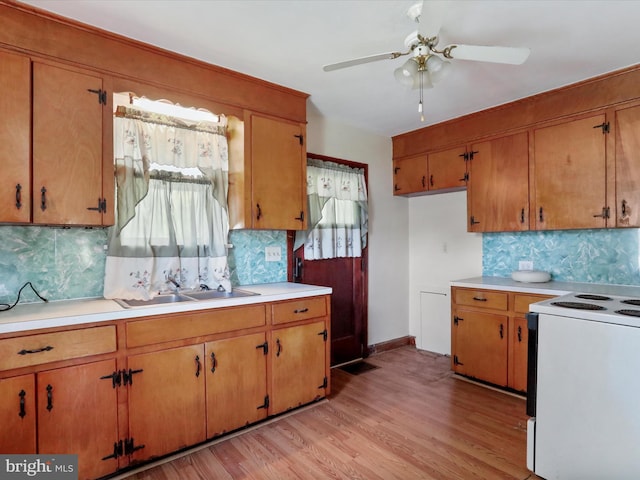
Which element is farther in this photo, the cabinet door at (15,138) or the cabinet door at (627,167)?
A: the cabinet door at (627,167)

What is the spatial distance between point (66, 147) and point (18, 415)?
1358 mm

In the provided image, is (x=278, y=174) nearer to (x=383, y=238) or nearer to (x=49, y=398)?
(x=383, y=238)

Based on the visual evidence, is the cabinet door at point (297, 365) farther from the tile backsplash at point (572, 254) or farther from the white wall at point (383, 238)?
the tile backsplash at point (572, 254)

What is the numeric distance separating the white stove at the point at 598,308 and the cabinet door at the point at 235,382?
5.63ft

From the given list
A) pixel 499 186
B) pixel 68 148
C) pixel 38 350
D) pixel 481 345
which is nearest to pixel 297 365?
pixel 38 350

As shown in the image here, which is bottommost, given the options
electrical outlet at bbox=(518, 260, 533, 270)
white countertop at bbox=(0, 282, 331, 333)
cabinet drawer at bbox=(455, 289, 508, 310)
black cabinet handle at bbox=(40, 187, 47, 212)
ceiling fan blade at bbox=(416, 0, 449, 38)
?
cabinet drawer at bbox=(455, 289, 508, 310)

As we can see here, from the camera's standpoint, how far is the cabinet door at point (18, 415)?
162cm

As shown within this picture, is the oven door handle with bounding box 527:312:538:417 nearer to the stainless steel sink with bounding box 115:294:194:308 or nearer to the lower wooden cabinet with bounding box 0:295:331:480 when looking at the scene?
the lower wooden cabinet with bounding box 0:295:331:480

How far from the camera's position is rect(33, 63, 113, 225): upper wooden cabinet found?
6.24ft

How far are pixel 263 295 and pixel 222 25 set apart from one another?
165 cm

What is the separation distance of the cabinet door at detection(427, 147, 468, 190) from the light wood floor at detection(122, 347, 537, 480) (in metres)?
1.93

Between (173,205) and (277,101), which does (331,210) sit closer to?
(277,101)

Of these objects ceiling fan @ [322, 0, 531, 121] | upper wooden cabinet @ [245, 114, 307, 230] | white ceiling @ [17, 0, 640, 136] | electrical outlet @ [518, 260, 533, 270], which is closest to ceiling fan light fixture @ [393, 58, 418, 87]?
ceiling fan @ [322, 0, 531, 121]

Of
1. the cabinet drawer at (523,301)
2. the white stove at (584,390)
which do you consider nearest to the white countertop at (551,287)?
the cabinet drawer at (523,301)
